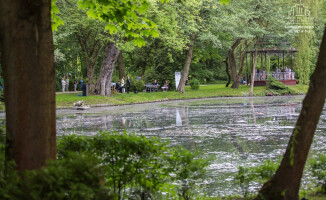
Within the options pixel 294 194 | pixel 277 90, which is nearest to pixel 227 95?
pixel 277 90

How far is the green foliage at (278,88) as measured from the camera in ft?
156

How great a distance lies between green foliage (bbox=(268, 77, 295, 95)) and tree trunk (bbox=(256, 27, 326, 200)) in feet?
139

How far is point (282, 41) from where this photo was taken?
50219mm

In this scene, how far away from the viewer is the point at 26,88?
18.4 ft

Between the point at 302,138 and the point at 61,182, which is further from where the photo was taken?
the point at 302,138

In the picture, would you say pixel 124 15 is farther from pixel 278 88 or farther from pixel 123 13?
pixel 278 88

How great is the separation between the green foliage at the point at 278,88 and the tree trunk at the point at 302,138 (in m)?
42.3

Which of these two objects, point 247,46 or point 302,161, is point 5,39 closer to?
point 302,161

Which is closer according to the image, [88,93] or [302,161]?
[302,161]

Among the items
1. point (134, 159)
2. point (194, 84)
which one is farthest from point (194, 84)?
point (134, 159)

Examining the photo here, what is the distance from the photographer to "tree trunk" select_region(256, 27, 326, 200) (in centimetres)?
611

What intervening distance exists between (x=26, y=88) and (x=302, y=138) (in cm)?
360

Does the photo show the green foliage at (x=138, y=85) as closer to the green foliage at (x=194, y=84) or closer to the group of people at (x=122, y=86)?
the group of people at (x=122, y=86)

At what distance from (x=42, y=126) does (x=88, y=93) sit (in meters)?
36.2
